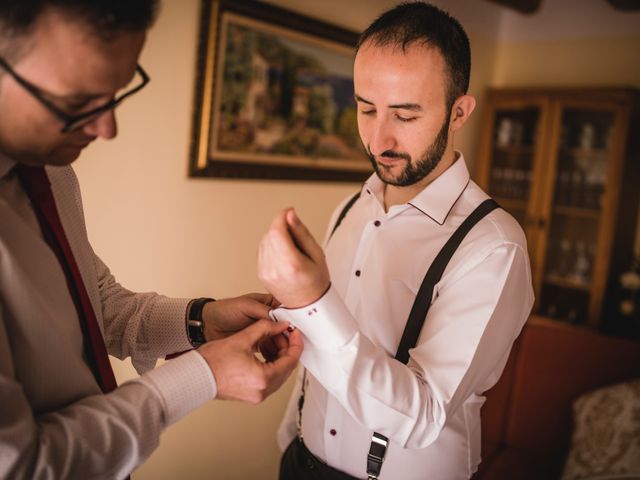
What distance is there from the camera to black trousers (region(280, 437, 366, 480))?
1.44 meters

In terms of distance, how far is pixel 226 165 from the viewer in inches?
109

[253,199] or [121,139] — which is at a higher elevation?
[121,139]

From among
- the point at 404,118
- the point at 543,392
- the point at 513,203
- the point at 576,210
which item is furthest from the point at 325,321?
the point at 513,203

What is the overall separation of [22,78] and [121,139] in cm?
155

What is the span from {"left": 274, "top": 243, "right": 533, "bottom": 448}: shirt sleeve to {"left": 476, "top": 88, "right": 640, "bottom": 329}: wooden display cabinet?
3.08 m

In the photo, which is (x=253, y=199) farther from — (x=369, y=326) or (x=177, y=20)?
(x=369, y=326)

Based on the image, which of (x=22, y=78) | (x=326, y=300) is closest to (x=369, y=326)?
(x=326, y=300)


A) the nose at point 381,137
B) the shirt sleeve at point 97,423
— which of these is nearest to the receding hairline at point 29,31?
the shirt sleeve at point 97,423

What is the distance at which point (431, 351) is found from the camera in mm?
1183

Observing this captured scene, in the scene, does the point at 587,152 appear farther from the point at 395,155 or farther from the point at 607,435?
the point at 395,155

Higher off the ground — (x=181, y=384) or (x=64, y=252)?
(x=64, y=252)

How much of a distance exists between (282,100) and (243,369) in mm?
2325

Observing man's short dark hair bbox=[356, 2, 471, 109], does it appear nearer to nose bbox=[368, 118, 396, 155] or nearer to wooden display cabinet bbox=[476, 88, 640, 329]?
nose bbox=[368, 118, 396, 155]

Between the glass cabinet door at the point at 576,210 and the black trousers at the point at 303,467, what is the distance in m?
3.10
